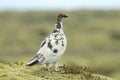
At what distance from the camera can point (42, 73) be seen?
20.9 metres

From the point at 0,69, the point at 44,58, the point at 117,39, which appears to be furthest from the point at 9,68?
the point at 117,39

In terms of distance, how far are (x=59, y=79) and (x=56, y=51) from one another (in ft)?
3.96

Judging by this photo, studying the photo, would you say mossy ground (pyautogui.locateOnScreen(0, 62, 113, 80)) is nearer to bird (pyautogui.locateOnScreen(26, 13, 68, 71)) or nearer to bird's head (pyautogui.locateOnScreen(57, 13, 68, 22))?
bird (pyautogui.locateOnScreen(26, 13, 68, 71))

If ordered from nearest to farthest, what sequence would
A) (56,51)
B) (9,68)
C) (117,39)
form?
1. (56,51)
2. (9,68)
3. (117,39)

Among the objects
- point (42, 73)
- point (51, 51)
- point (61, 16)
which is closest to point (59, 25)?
point (61, 16)

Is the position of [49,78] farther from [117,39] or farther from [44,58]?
[117,39]

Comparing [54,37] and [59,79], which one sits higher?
[54,37]

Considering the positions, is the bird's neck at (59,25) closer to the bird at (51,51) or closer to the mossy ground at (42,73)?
the bird at (51,51)

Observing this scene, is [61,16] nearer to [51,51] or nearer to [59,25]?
[59,25]

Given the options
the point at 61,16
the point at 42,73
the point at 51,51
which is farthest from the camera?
the point at 61,16

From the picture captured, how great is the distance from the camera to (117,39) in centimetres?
18888

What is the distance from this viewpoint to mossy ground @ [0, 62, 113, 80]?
19.9m

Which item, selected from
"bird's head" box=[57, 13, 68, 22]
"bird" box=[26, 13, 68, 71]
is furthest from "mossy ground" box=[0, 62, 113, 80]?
"bird's head" box=[57, 13, 68, 22]

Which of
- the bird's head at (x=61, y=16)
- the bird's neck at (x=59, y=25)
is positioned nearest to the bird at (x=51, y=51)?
the bird's neck at (x=59, y=25)
